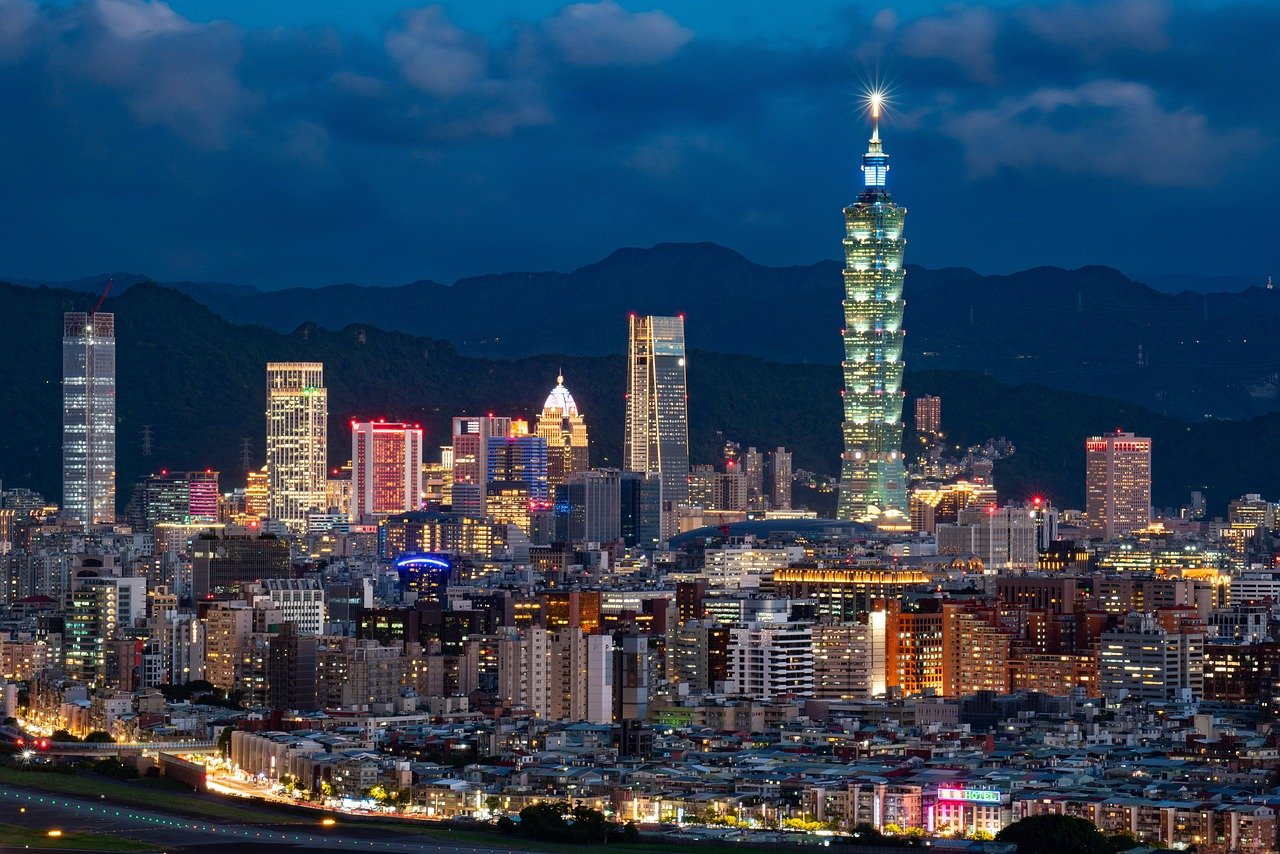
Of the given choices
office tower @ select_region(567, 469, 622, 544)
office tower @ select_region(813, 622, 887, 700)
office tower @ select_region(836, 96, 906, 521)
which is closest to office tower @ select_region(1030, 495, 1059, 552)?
office tower @ select_region(836, 96, 906, 521)

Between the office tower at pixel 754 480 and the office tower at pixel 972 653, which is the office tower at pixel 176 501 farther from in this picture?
the office tower at pixel 972 653

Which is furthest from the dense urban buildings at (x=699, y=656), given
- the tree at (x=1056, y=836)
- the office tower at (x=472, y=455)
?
the office tower at (x=472, y=455)

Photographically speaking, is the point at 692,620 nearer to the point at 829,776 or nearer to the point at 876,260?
the point at 829,776

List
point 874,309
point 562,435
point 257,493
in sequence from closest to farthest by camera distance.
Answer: point 874,309, point 257,493, point 562,435

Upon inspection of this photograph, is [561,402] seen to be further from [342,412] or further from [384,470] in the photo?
[342,412]

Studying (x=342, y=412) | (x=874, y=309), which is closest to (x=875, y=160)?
(x=874, y=309)

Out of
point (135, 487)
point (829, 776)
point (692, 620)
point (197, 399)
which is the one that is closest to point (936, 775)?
point (829, 776)
